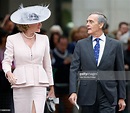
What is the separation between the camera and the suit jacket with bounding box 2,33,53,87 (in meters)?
7.76

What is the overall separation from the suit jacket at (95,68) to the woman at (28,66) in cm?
39

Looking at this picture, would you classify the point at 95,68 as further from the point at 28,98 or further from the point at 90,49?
the point at 28,98

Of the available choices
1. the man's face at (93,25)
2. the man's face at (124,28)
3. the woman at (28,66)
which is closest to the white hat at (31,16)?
the woman at (28,66)

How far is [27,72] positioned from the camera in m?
7.80

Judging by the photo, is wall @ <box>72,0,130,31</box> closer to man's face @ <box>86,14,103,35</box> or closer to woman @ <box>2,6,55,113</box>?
man's face @ <box>86,14,103,35</box>

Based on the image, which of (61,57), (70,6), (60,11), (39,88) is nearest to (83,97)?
(39,88)

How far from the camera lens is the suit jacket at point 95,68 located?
7891 millimetres

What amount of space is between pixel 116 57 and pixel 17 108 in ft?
4.82

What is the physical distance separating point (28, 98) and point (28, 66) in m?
0.42

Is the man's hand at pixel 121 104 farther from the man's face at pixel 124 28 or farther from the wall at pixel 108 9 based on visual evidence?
the wall at pixel 108 9

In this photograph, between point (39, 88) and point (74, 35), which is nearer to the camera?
point (39, 88)

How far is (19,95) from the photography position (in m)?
7.83

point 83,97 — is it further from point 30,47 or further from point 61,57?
point 61,57

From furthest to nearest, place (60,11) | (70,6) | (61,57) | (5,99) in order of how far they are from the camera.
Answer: (60,11), (70,6), (61,57), (5,99)
